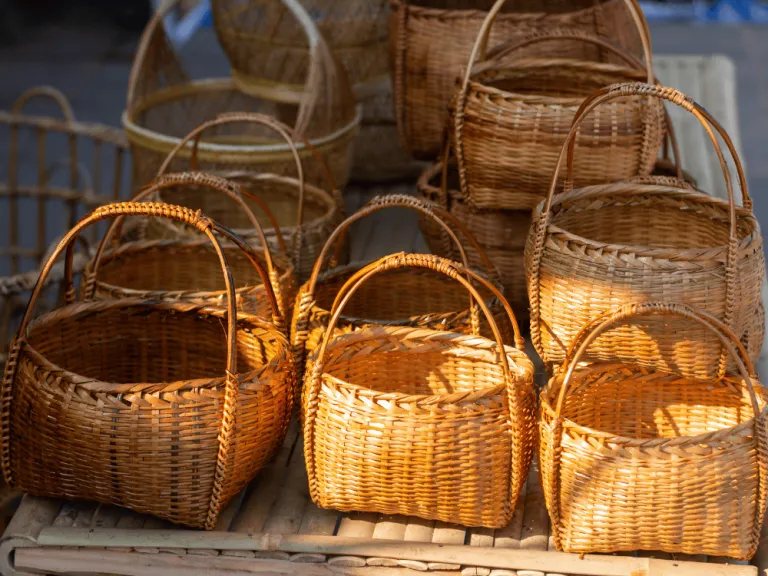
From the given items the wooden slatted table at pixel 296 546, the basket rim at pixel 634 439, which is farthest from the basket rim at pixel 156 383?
the basket rim at pixel 634 439

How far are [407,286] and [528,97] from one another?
1.39ft

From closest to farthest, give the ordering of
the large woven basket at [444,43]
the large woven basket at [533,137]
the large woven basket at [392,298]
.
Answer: the large woven basket at [392,298] < the large woven basket at [533,137] < the large woven basket at [444,43]

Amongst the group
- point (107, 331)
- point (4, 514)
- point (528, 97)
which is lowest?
point (4, 514)

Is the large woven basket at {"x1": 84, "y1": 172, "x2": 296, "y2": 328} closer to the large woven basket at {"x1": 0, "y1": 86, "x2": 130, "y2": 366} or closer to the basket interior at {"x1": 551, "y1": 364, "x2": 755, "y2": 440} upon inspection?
the large woven basket at {"x1": 0, "y1": 86, "x2": 130, "y2": 366}

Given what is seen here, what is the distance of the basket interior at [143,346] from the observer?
1639mm

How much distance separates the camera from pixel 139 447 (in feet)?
4.48

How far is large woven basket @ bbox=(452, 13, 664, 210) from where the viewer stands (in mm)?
1708

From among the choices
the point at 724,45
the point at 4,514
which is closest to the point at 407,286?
the point at 4,514

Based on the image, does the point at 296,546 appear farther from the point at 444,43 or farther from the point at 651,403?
the point at 444,43

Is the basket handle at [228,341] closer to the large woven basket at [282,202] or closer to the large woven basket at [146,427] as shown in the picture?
the large woven basket at [146,427]

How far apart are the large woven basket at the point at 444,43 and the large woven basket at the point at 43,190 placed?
0.72 meters

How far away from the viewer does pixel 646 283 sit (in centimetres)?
144

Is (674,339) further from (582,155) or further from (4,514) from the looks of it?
(4,514)

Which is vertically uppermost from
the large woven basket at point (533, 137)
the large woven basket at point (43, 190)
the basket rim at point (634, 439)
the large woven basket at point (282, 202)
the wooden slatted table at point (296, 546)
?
the large woven basket at point (533, 137)
